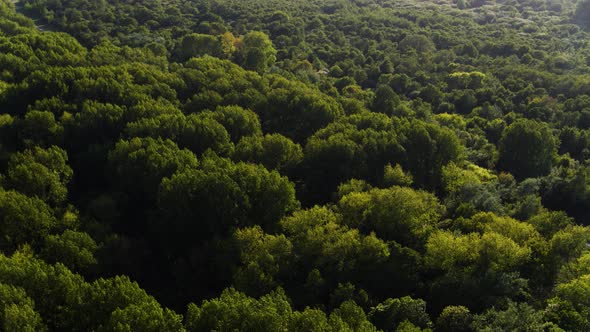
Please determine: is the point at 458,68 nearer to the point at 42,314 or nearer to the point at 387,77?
the point at 387,77

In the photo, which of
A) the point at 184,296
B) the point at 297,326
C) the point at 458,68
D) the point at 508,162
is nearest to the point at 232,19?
the point at 458,68

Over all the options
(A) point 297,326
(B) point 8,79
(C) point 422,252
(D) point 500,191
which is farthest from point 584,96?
(B) point 8,79

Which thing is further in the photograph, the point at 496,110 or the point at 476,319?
the point at 496,110

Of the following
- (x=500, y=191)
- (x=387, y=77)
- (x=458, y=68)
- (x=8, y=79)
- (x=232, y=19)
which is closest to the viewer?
(x=500, y=191)

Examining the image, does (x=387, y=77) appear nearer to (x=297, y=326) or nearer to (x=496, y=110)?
(x=496, y=110)

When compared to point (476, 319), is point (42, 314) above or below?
below

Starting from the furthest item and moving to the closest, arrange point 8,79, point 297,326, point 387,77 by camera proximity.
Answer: point 387,77, point 8,79, point 297,326

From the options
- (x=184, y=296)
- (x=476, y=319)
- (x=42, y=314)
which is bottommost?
(x=184, y=296)
